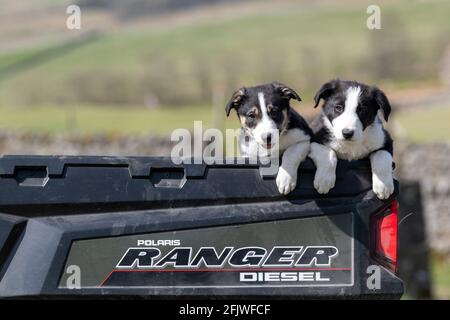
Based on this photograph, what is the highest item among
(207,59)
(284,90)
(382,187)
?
(207,59)

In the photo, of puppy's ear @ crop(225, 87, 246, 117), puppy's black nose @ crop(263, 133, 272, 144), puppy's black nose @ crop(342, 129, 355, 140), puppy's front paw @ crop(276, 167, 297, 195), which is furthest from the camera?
puppy's ear @ crop(225, 87, 246, 117)

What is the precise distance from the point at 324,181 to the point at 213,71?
5642 centimetres

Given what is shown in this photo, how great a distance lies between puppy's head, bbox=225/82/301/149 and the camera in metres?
7.03

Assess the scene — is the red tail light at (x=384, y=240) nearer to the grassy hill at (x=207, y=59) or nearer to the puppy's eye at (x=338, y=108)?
the puppy's eye at (x=338, y=108)

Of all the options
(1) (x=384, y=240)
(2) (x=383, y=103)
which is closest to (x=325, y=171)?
(1) (x=384, y=240)

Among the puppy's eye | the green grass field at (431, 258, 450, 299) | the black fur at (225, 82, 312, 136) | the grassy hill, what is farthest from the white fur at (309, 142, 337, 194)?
the grassy hill

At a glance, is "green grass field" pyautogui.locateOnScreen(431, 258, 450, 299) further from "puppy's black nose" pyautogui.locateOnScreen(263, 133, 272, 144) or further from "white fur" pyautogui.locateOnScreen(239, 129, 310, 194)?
"puppy's black nose" pyautogui.locateOnScreen(263, 133, 272, 144)

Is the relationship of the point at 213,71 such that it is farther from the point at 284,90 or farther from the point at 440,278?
the point at 284,90

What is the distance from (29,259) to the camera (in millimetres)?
5680

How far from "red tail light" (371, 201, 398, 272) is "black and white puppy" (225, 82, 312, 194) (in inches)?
40.9

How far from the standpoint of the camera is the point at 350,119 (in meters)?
6.68

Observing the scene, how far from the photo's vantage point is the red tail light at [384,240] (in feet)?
19.1

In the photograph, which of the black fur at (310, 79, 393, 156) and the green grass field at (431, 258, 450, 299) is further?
the green grass field at (431, 258, 450, 299)
